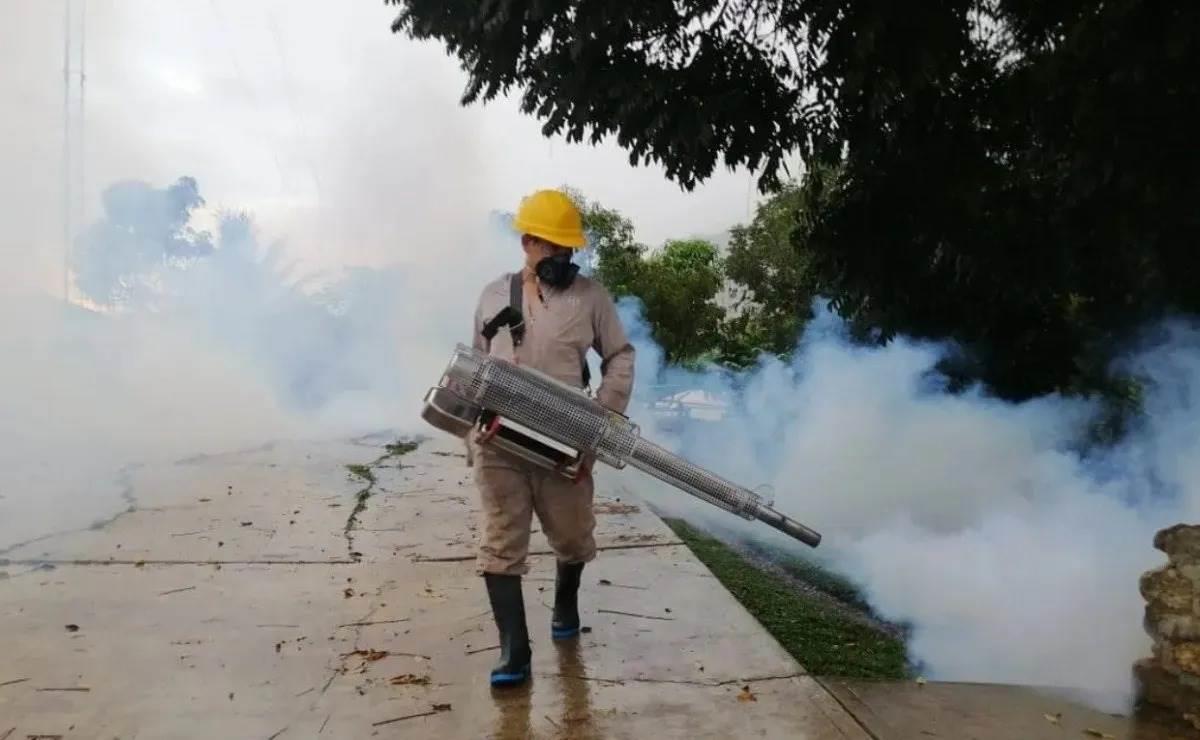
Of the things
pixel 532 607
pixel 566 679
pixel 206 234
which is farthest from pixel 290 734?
pixel 206 234

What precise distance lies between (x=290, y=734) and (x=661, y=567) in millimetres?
2622

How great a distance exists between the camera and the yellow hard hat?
3.58 metres

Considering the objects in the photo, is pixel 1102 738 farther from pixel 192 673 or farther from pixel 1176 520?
pixel 192 673

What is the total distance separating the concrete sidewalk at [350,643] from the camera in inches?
130

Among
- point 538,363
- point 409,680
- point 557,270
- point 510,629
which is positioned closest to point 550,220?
point 557,270

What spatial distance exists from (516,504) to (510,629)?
0.44 metres

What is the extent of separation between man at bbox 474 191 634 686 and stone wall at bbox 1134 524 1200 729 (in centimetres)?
204

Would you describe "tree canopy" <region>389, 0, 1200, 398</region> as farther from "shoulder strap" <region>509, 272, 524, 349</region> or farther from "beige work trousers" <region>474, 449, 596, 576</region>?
"beige work trousers" <region>474, 449, 596, 576</region>

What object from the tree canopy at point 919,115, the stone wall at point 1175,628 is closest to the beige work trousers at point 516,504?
the tree canopy at point 919,115

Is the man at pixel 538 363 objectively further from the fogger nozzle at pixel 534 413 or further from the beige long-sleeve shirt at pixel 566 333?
the fogger nozzle at pixel 534 413

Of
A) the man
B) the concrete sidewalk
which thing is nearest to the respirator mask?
the man

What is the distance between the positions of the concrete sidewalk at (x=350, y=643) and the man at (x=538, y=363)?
343mm

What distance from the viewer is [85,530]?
6168 millimetres

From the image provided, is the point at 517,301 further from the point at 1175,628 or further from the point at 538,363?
the point at 1175,628
